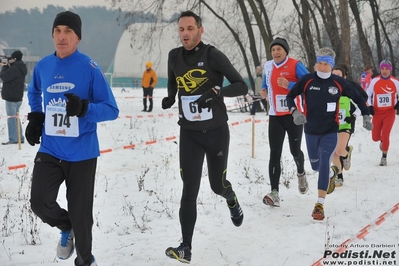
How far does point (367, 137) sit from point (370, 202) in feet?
27.2

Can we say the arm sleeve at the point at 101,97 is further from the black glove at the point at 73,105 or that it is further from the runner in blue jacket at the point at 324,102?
the runner in blue jacket at the point at 324,102

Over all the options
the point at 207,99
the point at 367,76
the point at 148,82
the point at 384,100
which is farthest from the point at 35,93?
the point at 148,82

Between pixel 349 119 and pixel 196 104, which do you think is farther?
pixel 349 119

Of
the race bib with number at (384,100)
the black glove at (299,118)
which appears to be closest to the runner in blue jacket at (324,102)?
the black glove at (299,118)

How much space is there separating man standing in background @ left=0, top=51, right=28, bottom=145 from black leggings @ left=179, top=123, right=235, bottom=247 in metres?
7.73

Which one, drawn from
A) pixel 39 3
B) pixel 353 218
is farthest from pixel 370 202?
pixel 39 3

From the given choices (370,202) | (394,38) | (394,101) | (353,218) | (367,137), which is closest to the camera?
(353,218)

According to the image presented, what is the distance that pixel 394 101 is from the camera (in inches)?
392

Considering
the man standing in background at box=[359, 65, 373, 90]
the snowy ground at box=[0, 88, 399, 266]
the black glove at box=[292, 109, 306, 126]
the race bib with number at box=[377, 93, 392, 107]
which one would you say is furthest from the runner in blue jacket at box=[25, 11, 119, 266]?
the man standing in background at box=[359, 65, 373, 90]

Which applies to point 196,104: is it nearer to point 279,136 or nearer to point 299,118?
point 299,118

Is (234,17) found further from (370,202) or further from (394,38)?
(370,202)

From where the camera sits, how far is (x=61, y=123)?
12.8ft

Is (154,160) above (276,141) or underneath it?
underneath

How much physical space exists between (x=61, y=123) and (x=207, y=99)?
127cm
